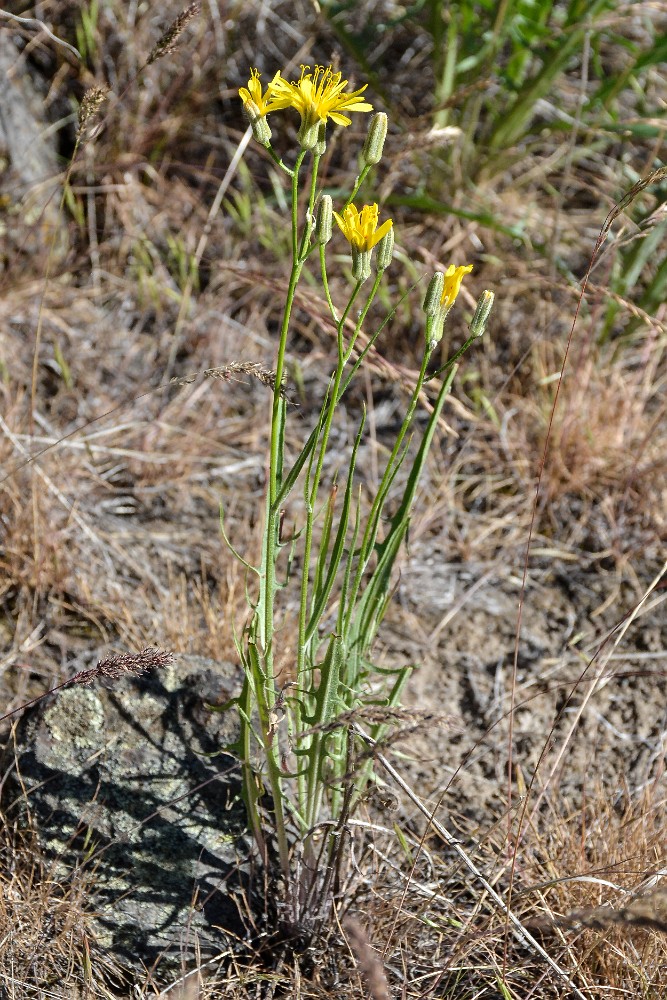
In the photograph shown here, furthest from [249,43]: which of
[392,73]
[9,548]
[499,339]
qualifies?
[9,548]

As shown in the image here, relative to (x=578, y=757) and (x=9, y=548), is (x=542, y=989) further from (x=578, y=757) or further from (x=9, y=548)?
(x=9, y=548)

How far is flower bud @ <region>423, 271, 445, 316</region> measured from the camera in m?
1.01

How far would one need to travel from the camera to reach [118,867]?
1.37 metres

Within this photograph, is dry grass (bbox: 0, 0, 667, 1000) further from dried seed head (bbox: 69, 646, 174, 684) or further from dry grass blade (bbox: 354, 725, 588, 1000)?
dried seed head (bbox: 69, 646, 174, 684)

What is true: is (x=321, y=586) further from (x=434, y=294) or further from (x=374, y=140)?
(x=374, y=140)

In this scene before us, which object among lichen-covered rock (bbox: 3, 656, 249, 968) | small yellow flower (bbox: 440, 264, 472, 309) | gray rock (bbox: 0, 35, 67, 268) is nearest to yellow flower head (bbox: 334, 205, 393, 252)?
small yellow flower (bbox: 440, 264, 472, 309)

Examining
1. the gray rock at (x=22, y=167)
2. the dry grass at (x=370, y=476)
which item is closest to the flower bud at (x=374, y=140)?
the dry grass at (x=370, y=476)

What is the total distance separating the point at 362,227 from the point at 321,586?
474mm

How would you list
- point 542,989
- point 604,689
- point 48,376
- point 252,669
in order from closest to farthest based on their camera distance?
point 252,669
point 542,989
point 604,689
point 48,376

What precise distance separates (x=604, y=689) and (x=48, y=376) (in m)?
1.58

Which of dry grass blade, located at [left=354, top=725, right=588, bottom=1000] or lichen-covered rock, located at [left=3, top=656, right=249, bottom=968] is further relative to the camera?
lichen-covered rock, located at [left=3, top=656, right=249, bottom=968]

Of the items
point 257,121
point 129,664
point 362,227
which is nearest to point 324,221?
point 362,227

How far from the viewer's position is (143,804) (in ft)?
4.60

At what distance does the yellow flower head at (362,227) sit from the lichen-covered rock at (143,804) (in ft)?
2.56
